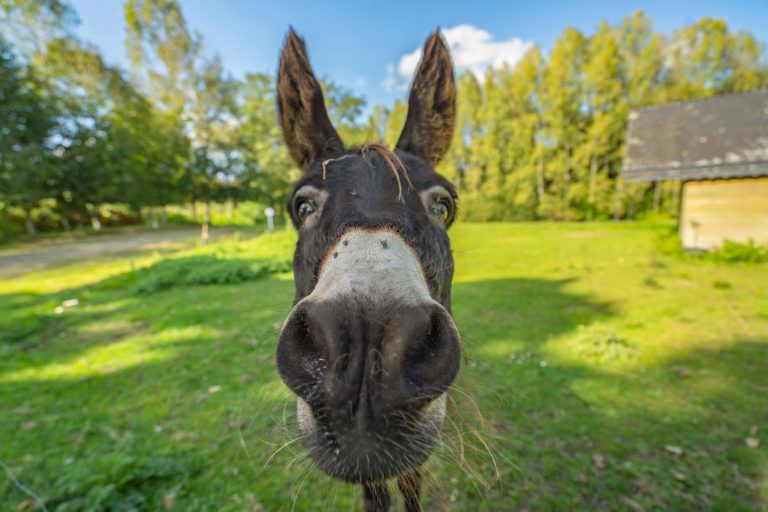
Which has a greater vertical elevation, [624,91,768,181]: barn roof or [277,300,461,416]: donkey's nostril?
[624,91,768,181]: barn roof

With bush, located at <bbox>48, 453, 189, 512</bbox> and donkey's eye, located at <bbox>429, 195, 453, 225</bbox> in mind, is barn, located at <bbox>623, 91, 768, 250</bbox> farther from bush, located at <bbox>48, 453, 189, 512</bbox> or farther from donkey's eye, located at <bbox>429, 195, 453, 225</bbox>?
bush, located at <bbox>48, 453, 189, 512</bbox>

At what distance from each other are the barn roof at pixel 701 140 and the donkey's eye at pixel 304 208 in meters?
16.9

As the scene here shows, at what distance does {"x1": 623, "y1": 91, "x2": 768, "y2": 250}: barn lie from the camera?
12.9 metres

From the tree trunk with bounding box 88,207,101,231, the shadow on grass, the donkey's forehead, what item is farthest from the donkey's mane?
the tree trunk with bounding box 88,207,101,231

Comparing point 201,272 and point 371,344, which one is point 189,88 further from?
point 371,344

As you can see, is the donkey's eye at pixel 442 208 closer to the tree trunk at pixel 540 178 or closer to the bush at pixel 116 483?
the bush at pixel 116 483

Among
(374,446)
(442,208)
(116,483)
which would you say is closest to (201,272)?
(116,483)

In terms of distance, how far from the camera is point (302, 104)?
2.59 m

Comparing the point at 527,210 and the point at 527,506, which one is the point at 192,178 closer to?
the point at 527,506

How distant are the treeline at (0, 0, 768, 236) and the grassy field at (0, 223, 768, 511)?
17148 mm

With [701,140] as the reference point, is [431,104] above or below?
below

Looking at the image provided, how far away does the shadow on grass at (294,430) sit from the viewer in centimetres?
301

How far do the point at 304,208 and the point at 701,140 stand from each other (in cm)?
2067

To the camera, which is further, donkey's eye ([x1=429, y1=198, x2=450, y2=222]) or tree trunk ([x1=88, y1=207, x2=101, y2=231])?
tree trunk ([x1=88, y1=207, x2=101, y2=231])
